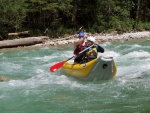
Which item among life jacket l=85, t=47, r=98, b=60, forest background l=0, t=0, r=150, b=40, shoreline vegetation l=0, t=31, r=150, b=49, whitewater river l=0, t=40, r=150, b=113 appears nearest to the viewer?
whitewater river l=0, t=40, r=150, b=113

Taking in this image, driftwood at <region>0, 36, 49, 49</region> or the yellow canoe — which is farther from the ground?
the yellow canoe

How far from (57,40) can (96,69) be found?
29.4 feet

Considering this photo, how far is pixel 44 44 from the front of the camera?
15.2m

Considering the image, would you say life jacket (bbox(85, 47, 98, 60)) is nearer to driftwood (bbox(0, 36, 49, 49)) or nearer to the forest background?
driftwood (bbox(0, 36, 49, 49))

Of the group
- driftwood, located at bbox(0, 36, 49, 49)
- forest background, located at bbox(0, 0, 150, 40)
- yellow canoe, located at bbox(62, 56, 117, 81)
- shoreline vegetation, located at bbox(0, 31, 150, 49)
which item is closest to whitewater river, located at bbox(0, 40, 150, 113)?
yellow canoe, located at bbox(62, 56, 117, 81)

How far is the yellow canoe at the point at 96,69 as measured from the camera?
7.24 m

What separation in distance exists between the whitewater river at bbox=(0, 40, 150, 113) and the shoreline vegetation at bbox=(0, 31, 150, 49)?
396 cm

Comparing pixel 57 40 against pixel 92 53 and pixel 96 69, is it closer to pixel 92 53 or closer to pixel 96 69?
pixel 92 53

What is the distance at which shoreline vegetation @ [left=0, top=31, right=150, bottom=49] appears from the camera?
14568mm

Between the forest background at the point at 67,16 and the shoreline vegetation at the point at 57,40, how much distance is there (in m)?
1.01

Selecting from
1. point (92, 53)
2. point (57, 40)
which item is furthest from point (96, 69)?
point (57, 40)

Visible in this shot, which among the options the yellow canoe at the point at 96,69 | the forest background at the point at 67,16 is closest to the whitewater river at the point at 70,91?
the yellow canoe at the point at 96,69

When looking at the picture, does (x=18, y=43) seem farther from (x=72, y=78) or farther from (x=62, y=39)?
(x=72, y=78)

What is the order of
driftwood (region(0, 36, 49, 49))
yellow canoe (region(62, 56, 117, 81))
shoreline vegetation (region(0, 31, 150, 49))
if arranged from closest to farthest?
yellow canoe (region(62, 56, 117, 81)) → driftwood (region(0, 36, 49, 49)) → shoreline vegetation (region(0, 31, 150, 49))
